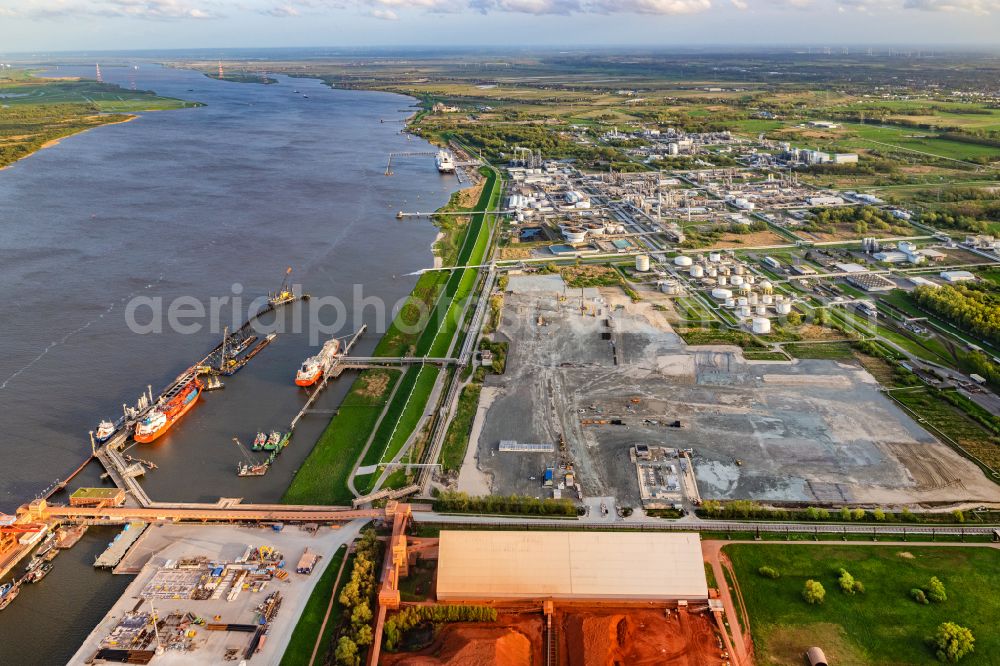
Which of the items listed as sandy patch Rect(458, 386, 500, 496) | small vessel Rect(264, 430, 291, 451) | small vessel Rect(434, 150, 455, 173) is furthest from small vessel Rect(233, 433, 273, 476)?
small vessel Rect(434, 150, 455, 173)

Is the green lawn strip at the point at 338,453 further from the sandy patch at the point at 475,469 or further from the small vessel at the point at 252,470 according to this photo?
the sandy patch at the point at 475,469

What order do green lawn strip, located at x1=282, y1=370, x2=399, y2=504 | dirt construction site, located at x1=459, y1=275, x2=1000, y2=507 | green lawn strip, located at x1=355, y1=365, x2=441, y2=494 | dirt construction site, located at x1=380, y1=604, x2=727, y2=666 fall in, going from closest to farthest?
1. dirt construction site, located at x1=380, y1=604, x2=727, y2=666
2. dirt construction site, located at x1=459, y1=275, x2=1000, y2=507
3. green lawn strip, located at x1=282, y1=370, x2=399, y2=504
4. green lawn strip, located at x1=355, y1=365, x2=441, y2=494

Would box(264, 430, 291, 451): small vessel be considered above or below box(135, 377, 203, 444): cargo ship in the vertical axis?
below

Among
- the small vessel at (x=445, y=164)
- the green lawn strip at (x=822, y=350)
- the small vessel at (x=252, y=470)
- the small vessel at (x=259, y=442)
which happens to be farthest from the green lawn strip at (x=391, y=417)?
the small vessel at (x=445, y=164)

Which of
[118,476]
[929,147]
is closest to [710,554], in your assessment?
[118,476]

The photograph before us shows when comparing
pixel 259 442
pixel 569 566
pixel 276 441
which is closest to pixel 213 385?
pixel 259 442

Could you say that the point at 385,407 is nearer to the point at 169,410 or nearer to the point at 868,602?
the point at 169,410

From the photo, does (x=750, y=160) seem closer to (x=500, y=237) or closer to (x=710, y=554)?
(x=500, y=237)

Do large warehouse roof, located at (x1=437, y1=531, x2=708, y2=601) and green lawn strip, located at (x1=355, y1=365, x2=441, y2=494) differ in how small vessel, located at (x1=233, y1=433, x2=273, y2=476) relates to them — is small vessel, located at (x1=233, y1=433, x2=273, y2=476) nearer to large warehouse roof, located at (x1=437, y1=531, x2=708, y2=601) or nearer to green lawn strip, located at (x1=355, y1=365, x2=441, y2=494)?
green lawn strip, located at (x1=355, y1=365, x2=441, y2=494)
